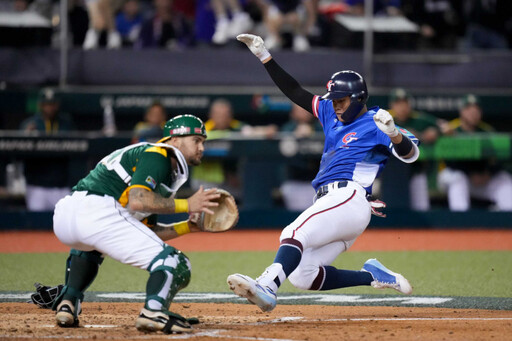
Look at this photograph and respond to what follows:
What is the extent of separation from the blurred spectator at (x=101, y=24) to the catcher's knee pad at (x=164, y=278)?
26.3 feet

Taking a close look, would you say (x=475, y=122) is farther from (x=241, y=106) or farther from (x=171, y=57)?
(x=171, y=57)

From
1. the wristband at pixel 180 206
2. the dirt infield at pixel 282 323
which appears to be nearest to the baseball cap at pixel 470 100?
the dirt infield at pixel 282 323

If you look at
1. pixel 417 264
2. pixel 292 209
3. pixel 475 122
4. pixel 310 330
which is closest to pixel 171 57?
pixel 292 209

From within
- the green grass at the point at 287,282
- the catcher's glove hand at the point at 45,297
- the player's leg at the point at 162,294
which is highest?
the player's leg at the point at 162,294

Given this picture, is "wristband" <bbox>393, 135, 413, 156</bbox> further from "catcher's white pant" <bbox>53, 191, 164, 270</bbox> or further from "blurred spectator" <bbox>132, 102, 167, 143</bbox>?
"blurred spectator" <bbox>132, 102, 167, 143</bbox>

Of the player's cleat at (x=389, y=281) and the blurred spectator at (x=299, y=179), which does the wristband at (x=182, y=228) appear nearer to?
the player's cleat at (x=389, y=281)

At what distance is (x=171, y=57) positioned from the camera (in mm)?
12102

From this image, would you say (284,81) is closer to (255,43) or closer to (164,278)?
(255,43)

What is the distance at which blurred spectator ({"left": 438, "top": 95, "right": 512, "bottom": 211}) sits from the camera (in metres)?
11.3

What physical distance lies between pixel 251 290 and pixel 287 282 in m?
3.01

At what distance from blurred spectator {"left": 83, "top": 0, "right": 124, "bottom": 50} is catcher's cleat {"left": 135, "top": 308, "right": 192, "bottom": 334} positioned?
8155 mm

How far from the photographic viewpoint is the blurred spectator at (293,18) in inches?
487

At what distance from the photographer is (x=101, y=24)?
12195 mm

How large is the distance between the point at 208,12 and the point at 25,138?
3520 mm
